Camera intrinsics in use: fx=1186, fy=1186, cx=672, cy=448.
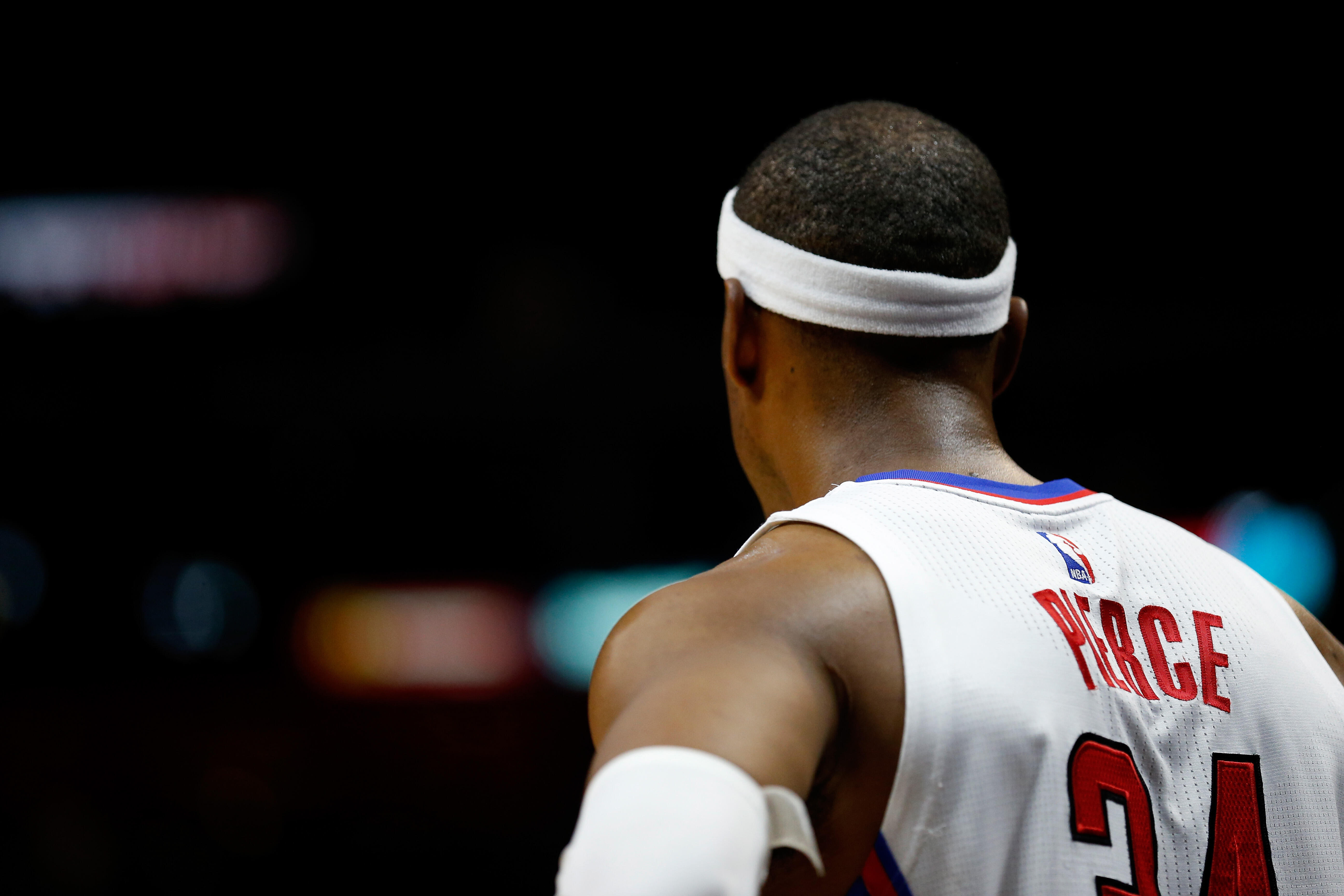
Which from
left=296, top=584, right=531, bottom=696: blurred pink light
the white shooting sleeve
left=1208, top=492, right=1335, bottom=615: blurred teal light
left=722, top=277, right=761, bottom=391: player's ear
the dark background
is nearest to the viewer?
the white shooting sleeve

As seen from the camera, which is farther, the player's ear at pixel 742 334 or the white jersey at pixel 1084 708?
the player's ear at pixel 742 334

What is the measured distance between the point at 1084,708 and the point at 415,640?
876cm

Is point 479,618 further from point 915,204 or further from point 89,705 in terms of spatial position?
point 915,204

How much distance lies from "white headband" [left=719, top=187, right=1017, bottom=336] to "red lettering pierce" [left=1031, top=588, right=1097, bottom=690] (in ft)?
1.36

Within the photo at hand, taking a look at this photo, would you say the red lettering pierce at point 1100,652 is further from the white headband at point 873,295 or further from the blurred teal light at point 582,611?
the blurred teal light at point 582,611

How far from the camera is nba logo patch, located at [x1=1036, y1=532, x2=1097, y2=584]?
1.38 metres

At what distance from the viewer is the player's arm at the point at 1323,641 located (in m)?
1.62

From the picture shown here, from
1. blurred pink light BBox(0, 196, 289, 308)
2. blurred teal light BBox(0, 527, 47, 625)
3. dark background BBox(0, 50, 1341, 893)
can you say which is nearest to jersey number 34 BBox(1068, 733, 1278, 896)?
dark background BBox(0, 50, 1341, 893)

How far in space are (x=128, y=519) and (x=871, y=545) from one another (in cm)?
1130

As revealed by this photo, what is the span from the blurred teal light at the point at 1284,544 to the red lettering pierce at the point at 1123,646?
7.04 metres

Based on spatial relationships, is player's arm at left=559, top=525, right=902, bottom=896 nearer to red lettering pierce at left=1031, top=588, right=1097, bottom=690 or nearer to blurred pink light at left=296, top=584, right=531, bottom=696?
red lettering pierce at left=1031, top=588, right=1097, bottom=690

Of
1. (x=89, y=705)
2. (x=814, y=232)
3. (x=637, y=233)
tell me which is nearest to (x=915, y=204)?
(x=814, y=232)

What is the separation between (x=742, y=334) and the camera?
1.73 metres

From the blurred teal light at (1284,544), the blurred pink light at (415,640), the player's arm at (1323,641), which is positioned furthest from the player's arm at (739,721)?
the blurred pink light at (415,640)
